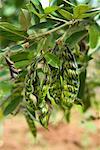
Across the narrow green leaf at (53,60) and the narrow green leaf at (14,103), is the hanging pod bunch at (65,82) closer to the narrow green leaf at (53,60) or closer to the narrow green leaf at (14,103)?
the narrow green leaf at (53,60)

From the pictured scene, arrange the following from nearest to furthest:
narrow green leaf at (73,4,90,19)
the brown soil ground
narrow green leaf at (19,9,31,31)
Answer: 1. narrow green leaf at (73,4,90,19)
2. narrow green leaf at (19,9,31,31)
3. the brown soil ground

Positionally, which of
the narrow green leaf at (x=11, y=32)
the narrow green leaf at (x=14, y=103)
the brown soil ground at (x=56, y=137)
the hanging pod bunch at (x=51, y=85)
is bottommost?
the brown soil ground at (x=56, y=137)

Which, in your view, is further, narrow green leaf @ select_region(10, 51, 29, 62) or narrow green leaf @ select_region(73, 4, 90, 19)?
narrow green leaf @ select_region(10, 51, 29, 62)

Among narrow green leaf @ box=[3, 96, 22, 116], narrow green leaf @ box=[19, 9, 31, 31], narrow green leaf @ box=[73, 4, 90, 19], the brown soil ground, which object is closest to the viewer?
narrow green leaf @ box=[73, 4, 90, 19]

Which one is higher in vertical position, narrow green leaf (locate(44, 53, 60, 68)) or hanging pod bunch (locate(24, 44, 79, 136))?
narrow green leaf (locate(44, 53, 60, 68))

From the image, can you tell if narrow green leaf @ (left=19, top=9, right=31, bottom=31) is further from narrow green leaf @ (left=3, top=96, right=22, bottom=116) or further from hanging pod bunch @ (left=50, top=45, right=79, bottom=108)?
narrow green leaf @ (left=3, top=96, right=22, bottom=116)

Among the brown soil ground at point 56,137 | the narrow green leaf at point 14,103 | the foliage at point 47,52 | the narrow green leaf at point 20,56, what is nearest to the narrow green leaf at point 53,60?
the foliage at point 47,52

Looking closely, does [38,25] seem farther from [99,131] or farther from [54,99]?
[99,131]

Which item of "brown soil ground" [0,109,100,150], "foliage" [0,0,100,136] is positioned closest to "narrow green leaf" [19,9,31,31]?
"foliage" [0,0,100,136]

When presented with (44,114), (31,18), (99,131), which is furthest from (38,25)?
(99,131)
